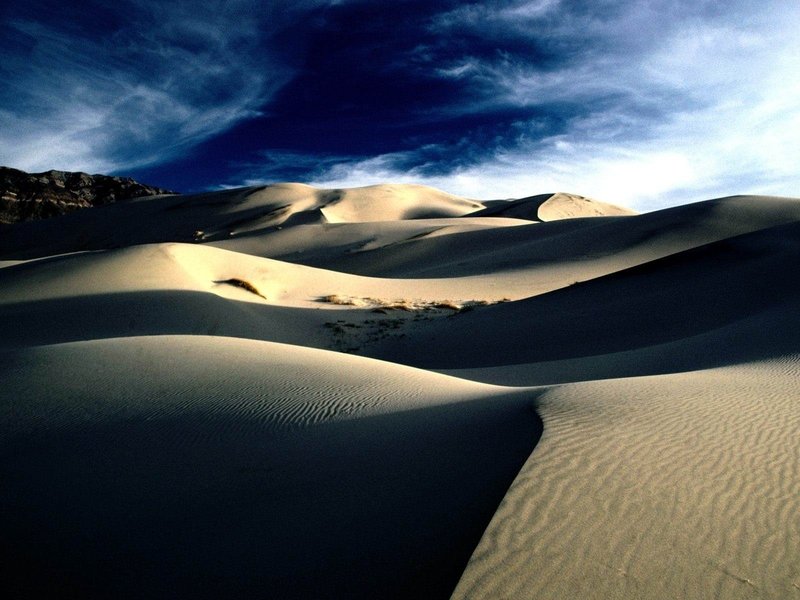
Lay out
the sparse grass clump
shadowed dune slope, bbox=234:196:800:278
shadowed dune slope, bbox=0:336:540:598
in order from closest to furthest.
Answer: shadowed dune slope, bbox=0:336:540:598, the sparse grass clump, shadowed dune slope, bbox=234:196:800:278

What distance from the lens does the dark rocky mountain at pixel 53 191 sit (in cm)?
8175

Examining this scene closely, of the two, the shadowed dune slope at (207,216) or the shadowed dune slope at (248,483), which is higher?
the shadowed dune slope at (207,216)

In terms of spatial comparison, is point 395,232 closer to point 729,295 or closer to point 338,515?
point 729,295

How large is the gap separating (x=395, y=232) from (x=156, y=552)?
33.8 metres

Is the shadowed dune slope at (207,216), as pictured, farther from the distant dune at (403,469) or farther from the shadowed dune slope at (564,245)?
the distant dune at (403,469)

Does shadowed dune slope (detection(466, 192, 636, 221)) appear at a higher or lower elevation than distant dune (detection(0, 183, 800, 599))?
higher

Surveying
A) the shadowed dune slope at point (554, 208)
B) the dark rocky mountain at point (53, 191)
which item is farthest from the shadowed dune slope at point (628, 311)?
the dark rocky mountain at point (53, 191)

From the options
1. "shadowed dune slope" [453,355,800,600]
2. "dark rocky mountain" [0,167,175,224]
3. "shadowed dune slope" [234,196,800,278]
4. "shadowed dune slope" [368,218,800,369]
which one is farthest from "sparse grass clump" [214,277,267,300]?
"dark rocky mountain" [0,167,175,224]

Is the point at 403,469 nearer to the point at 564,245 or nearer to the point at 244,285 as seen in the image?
the point at 244,285

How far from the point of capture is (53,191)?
89.0 metres

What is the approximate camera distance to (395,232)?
35.7 m

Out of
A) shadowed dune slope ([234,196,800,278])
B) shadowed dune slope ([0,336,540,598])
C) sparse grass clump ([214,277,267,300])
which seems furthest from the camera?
shadowed dune slope ([234,196,800,278])

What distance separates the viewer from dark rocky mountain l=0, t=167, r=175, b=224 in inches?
3219

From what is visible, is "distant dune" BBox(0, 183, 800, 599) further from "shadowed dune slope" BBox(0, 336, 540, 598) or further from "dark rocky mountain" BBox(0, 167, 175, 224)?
"dark rocky mountain" BBox(0, 167, 175, 224)
